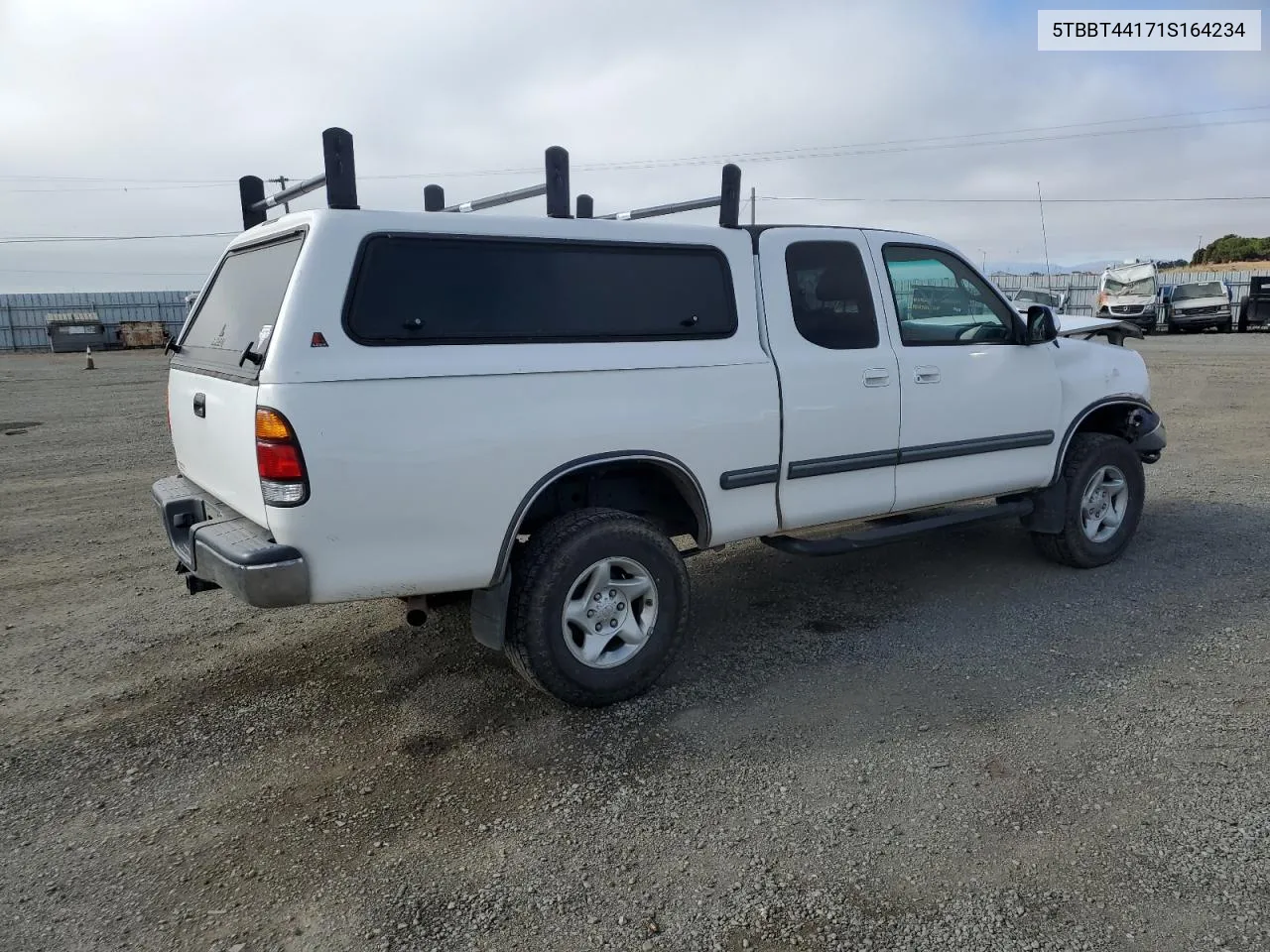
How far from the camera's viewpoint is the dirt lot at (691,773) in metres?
2.65

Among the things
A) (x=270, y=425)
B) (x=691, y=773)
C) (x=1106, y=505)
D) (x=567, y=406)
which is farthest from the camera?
(x=1106, y=505)

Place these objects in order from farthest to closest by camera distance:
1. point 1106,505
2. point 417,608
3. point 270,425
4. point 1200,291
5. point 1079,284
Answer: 1. point 1079,284
2. point 1200,291
3. point 1106,505
4. point 417,608
5. point 270,425

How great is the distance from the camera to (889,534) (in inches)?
188

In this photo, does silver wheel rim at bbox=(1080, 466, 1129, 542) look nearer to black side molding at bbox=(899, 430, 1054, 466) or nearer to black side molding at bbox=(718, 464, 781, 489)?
black side molding at bbox=(899, 430, 1054, 466)

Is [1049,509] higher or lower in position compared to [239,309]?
lower

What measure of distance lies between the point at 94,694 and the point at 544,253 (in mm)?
2796

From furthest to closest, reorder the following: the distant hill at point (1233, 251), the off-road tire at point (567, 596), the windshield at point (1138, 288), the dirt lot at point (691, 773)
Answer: the distant hill at point (1233, 251) → the windshield at point (1138, 288) → the off-road tire at point (567, 596) → the dirt lot at point (691, 773)

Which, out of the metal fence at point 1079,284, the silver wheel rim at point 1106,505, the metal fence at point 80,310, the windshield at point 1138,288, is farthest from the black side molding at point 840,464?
the metal fence at point 80,310

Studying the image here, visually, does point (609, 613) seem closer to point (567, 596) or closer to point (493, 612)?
point (567, 596)

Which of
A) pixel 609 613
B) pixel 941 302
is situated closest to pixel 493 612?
pixel 609 613

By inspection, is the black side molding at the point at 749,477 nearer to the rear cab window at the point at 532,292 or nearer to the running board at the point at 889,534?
the running board at the point at 889,534

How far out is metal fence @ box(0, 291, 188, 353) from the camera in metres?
40.3

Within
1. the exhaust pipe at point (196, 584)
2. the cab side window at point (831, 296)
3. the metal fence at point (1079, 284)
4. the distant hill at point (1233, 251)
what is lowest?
the exhaust pipe at point (196, 584)

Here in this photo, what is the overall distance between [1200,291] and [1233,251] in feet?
136
